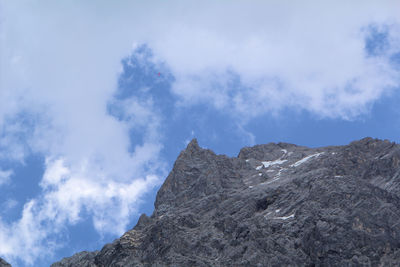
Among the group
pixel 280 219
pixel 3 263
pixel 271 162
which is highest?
pixel 271 162

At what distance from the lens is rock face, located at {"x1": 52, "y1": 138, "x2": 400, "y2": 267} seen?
87750mm

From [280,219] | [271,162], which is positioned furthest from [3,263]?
[271,162]

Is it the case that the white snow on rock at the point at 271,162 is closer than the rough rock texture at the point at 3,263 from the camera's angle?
No

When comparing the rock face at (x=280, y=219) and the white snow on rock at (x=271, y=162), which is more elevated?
the white snow on rock at (x=271, y=162)

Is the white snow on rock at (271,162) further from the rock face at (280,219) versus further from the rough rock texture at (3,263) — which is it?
the rough rock texture at (3,263)

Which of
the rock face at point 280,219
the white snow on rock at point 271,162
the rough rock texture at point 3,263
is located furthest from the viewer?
the white snow on rock at point 271,162

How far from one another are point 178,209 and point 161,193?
12523 millimetres

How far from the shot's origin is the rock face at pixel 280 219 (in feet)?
288

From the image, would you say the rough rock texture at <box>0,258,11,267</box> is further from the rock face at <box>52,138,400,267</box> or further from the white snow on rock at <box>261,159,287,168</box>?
the white snow on rock at <box>261,159,287,168</box>

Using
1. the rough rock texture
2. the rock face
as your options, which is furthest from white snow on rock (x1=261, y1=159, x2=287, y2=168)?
the rough rock texture

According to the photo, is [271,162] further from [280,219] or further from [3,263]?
[3,263]

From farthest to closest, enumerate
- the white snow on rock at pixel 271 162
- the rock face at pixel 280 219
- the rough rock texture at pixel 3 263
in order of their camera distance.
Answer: the white snow on rock at pixel 271 162 → the rough rock texture at pixel 3 263 → the rock face at pixel 280 219

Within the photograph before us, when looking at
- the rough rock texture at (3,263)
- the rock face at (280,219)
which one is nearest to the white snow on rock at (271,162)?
the rock face at (280,219)

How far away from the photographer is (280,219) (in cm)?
10138
